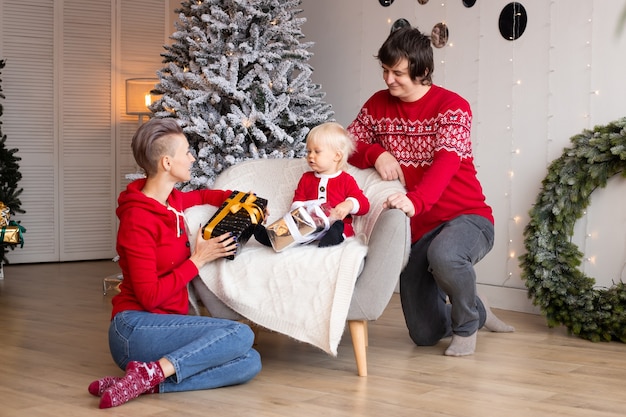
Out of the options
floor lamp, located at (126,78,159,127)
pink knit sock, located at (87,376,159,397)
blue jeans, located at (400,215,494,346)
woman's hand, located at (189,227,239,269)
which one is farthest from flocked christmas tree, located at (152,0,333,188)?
pink knit sock, located at (87,376,159,397)

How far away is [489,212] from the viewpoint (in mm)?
→ 3400

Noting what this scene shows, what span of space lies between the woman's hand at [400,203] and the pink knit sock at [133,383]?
0.98m

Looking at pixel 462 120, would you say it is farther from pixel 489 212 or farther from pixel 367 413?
pixel 367 413

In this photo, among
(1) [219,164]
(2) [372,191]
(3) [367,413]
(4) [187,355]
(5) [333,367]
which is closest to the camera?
(3) [367,413]

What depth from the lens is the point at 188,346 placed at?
8.45 feet

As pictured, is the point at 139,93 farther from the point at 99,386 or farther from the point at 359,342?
the point at 99,386

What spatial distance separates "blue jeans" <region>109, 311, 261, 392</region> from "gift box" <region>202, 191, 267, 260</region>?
0.31m

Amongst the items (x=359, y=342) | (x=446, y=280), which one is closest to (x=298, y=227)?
→ (x=359, y=342)

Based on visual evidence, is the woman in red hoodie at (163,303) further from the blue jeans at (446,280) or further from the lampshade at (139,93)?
the lampshade at (139,93)

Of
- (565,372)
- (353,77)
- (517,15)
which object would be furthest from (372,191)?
(353,77)

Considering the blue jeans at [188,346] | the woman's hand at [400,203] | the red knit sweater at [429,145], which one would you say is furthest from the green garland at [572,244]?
the blue jeans at [188,346]

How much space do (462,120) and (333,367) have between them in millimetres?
1058

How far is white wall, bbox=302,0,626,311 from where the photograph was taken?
404cm

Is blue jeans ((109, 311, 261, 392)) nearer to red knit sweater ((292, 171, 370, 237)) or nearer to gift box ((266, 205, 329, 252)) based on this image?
gift box ((266, 205, 329, 252))
